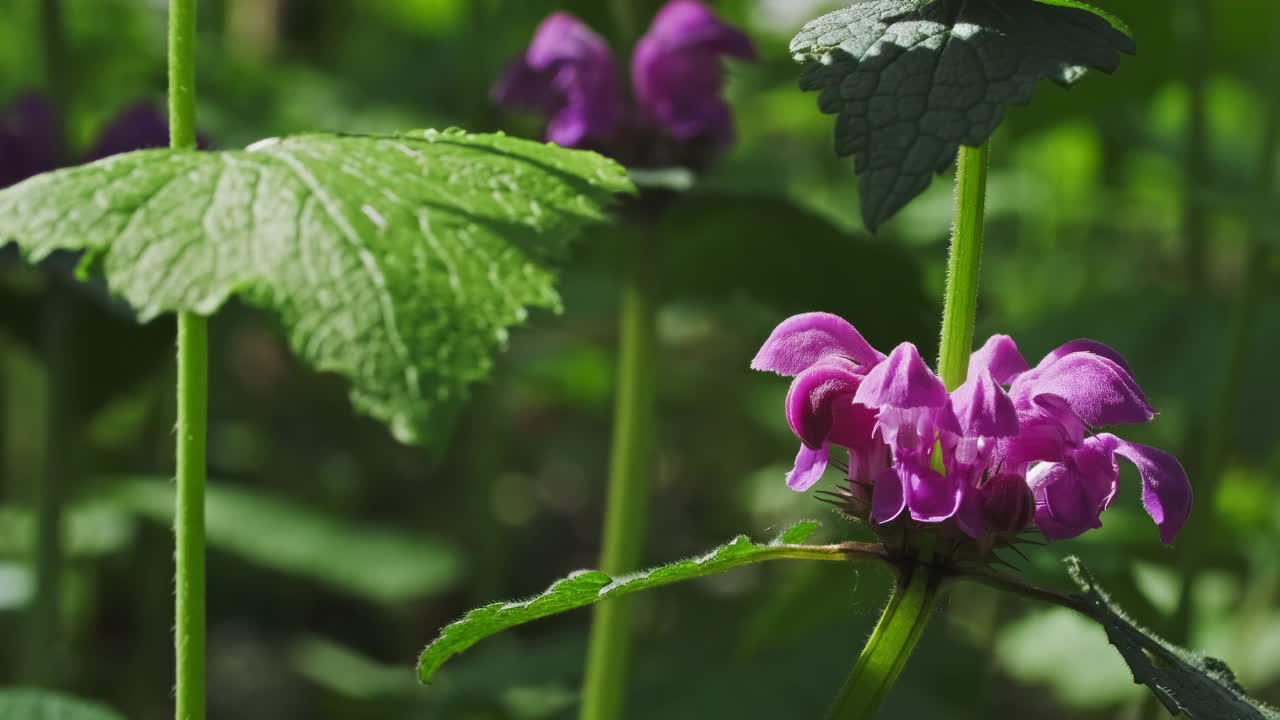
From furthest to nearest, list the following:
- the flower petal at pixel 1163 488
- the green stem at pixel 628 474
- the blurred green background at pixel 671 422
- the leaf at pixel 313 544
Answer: the leaf at pixel 313 544
the blurred green background at pixel 671 422
the green stem at pixel 628 474
the flower petal at pixel 1163 488

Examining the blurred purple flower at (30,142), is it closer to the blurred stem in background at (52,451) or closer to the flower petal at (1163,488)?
the blurred stem in background at (52,451)

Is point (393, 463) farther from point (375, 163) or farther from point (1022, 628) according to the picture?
point (375, 163)

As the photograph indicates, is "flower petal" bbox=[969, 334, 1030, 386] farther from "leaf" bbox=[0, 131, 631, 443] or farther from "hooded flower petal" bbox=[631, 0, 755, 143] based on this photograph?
"hooded flower petal" bbox=[631, 0, 755, 143]

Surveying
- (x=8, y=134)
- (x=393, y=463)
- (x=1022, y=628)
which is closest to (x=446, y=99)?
(x=393, y=463)

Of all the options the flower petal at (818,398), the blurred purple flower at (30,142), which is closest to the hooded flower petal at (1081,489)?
the flower petal at (818,398)

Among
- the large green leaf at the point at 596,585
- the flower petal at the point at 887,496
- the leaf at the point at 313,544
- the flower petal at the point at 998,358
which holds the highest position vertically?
the flower petal at the point at 998,358

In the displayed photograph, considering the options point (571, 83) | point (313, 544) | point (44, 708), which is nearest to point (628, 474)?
point (571, 83)

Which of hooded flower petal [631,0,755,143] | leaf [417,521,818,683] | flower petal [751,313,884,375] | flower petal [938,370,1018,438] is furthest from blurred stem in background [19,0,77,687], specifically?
flower petal [938,370,1018,438]
